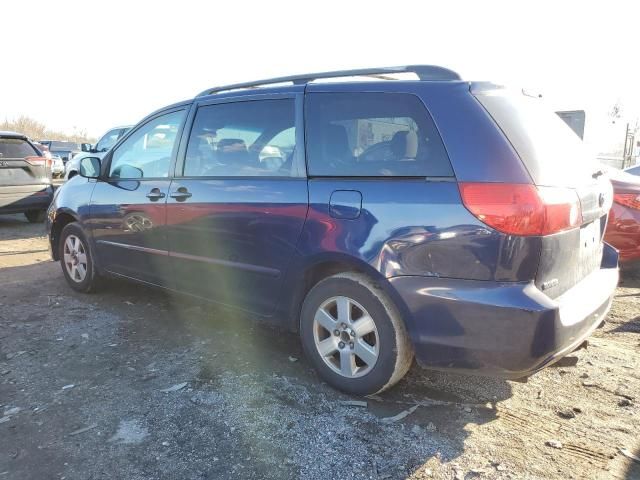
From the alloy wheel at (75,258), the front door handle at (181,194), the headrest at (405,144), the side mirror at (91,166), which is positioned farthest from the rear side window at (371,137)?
the alloy wheel at (75,258)

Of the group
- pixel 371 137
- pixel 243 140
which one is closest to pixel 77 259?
pixel 243 140

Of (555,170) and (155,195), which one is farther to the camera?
(155,195)

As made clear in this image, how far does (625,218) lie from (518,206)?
335 centimetres

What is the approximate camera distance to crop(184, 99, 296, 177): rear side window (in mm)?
3242

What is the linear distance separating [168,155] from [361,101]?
179 cm

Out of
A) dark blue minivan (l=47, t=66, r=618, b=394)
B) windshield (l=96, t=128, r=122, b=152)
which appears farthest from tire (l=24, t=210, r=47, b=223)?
dark blue minivan (l=47, t=66, r=618, b=394)

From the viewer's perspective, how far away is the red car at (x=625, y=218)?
16.1 ft

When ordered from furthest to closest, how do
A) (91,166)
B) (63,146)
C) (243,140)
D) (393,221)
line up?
(63,146) → (91,166) → (243,140) → (393,221)

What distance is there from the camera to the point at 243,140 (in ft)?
11.5

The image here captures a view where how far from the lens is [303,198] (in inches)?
117

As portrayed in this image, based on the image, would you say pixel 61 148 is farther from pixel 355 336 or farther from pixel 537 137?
pixel 537 137

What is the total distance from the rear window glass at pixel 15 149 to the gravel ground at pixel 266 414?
5842 mm

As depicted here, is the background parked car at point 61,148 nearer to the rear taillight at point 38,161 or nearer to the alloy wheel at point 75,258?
the rear taillight at point 38,161

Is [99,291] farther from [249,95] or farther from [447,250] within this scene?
[447,250]
